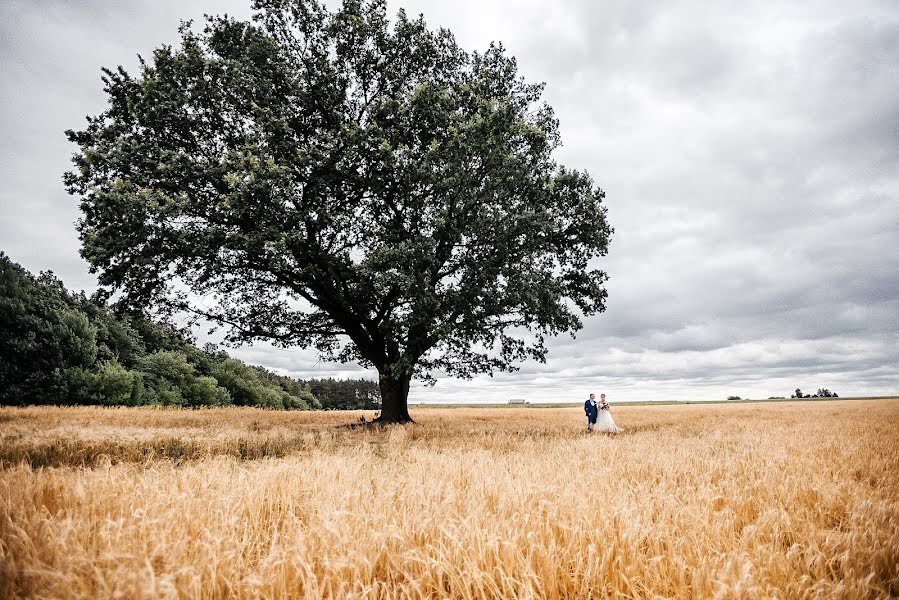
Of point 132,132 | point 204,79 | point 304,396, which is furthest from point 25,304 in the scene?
point 304,396

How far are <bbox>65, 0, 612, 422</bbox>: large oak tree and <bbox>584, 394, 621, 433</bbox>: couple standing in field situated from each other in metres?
5.78

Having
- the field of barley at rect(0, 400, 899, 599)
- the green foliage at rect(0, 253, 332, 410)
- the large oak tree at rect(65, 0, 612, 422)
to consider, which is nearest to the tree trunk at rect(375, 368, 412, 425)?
the large oak tree at rect(65, 0, 612, 422)

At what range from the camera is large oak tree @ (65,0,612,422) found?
14102 mm

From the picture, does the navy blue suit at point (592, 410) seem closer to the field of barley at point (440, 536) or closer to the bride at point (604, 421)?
the bride at point (604, 421)

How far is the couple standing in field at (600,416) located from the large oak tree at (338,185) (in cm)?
578

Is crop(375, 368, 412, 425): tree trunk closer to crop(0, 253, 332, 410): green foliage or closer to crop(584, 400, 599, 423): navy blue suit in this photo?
crop(584, 400, 599, 423): navy blue suit

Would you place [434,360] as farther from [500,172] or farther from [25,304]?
[25,304]

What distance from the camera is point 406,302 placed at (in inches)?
639

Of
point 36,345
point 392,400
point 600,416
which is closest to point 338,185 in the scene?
point 392,400

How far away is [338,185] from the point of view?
16.1m

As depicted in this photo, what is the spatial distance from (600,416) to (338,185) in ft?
52.8

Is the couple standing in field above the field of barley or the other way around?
the other way around

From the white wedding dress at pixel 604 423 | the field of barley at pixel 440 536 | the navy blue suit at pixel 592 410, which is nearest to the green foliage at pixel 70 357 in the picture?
the navy blue suit at pixel 592 410

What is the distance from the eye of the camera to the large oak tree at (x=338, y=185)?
14.1 metres
